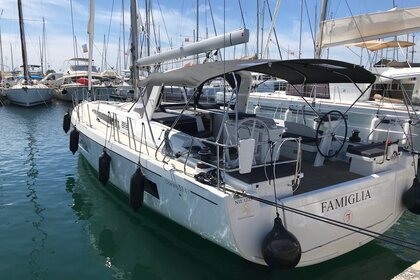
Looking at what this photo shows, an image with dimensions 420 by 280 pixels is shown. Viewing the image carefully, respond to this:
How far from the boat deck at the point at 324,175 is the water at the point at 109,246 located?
1.14m

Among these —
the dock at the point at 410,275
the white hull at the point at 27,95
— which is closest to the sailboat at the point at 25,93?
the white hull at the point at 27,95

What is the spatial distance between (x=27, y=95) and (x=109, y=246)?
25068 mm

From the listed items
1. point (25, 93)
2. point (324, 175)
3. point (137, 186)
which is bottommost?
point (137, 186)

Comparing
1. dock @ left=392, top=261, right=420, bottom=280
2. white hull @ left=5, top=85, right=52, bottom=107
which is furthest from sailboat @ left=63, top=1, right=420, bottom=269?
white hull @ left=5, top=85, right=52, bottom=107

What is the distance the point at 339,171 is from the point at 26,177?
7.57 metres

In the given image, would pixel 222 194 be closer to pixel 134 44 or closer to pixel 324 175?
pixel 324 175

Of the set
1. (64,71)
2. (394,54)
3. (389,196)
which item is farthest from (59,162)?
(64,71)

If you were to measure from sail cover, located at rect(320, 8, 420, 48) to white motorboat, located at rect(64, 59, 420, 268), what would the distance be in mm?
3943

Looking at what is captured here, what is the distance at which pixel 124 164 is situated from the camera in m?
6.39

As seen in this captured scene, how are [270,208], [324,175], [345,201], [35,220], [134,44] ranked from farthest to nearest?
[134,44] < [35,220] < [324,175] < [345,201] < [270,208]

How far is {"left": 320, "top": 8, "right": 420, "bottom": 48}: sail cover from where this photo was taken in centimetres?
851

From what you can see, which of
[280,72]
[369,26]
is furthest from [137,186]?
[369,26]

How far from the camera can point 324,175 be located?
5.27 metres

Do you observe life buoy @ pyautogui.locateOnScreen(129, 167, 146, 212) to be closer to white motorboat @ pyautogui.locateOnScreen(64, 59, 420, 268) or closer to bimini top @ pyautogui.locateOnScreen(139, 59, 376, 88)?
white motorboat @ pyautogui.locateOnScreen(64, 59, 420, 268)
